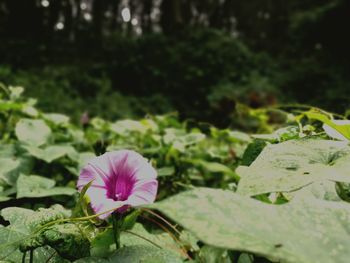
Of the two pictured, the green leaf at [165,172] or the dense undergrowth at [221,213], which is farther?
the green leaf at [165,172]

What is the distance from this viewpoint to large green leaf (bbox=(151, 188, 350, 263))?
0.34 meters

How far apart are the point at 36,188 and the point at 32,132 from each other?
45cm

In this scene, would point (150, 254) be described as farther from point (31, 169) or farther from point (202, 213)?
point (31, 169)

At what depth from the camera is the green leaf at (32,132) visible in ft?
4.42

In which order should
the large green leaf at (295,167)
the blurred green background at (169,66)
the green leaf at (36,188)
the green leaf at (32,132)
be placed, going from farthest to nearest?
the blurred green background at (169,66) → the green leaf at (32,132) → the green leaf at (36,188) → the large green leaf at (295,167)

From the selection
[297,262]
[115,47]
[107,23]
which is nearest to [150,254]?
[297,262]

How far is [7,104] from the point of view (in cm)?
143

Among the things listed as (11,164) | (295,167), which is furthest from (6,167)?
(295,167)

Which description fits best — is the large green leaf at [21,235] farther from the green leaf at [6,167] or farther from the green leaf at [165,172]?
the green leaf at [165,172]

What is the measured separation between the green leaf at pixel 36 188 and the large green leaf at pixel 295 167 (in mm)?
550

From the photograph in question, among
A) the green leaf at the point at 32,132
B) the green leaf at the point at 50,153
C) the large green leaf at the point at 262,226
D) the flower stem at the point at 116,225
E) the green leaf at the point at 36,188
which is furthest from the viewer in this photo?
the green leaf at the point at 32,132

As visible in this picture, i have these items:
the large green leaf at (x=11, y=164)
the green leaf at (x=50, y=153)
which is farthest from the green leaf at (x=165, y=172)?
the large green leaf at (x=11, y=164)

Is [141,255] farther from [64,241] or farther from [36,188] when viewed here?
[36,188]

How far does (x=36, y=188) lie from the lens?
3.31 feet
